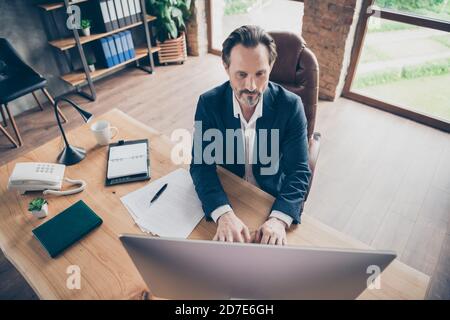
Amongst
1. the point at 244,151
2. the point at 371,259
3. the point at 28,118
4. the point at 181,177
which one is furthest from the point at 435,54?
the point at 28,118

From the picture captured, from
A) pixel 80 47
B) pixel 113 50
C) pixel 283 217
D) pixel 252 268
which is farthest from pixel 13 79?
pixel 252 268

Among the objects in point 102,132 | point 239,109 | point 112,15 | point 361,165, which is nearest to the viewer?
point 239,109

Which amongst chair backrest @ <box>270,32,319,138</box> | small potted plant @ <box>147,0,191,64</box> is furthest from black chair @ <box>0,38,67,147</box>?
chair backrest @ <box>270,32,319,138</box>

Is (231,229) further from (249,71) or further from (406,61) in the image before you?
(406,61)

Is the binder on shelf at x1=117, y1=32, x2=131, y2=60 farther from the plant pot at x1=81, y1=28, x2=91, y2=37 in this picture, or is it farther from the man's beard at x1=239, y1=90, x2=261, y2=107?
the man's beard at x1=239, y1=90, x2=261, y2=107

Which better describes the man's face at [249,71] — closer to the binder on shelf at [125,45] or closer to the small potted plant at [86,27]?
the small potted plant at [86,27]

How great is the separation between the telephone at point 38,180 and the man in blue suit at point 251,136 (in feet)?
1.81

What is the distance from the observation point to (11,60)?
2.92m

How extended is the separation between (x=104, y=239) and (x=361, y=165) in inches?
87.7

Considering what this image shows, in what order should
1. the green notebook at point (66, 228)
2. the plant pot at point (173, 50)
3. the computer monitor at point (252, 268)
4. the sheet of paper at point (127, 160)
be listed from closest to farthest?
the computer monitor at point (252, 268), the green notebook at point (66, 228), the sheet of paper at point (127, 160), the plant pot at point (173, 50)

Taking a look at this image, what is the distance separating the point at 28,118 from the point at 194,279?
131 inches

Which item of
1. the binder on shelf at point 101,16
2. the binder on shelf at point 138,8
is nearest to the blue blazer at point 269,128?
the binder on shelf at point 101,16

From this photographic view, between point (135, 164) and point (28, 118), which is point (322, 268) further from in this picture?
point (28, 118)

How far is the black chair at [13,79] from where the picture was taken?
9.12ft
